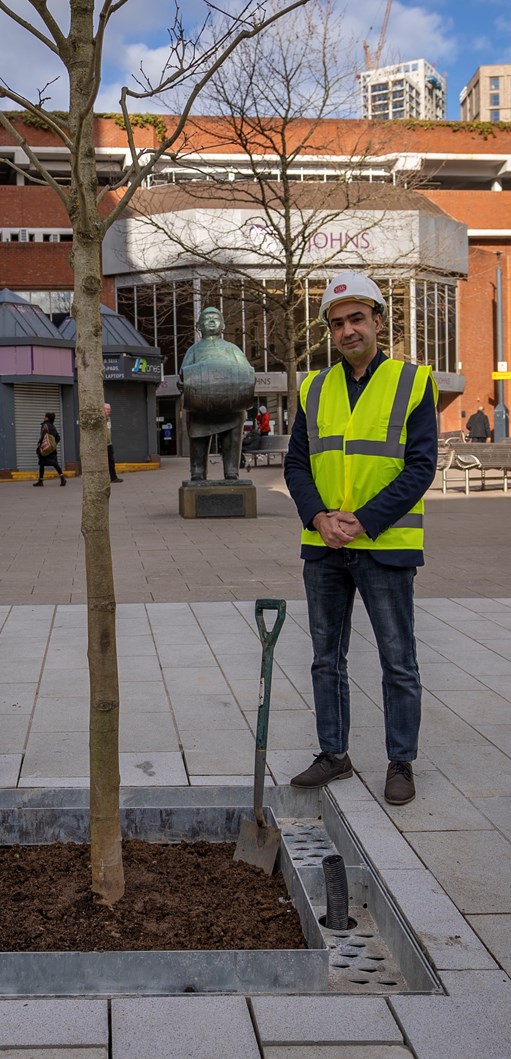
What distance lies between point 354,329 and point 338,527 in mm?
711

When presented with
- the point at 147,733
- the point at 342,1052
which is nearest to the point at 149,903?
the point at 342,1052

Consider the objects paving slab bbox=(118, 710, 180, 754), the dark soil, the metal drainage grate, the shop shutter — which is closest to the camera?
the metal drainage grate

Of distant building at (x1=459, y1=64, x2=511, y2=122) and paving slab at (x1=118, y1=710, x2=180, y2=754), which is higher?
distant building at (x1=459, y1=64, x2=511, y2=122)

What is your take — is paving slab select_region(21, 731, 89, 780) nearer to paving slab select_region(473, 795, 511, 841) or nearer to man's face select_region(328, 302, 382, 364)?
paving slab select_region(473, 795, 511, 841)

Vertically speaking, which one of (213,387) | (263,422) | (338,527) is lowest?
(338,527)

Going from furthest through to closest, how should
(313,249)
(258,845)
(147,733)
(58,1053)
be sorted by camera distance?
(313,249) → (147,733) → (258,845) → (58,1053)

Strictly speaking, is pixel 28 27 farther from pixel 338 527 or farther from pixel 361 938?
pixel 361 938

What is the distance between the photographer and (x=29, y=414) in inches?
1211

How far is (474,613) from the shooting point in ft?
28.1

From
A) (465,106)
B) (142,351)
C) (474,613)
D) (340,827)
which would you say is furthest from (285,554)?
(465,106)

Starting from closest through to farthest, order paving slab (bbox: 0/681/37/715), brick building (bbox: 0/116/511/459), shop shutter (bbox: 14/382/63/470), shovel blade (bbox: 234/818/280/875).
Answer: shovel blade (bbox: 234/818/280/875) → paving slab (bbox: 0/681/37/715) → shop shutter (bbox: 14/382/63/470) → brick building (bbox: 0/116/511/459)

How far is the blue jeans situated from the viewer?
13.8ft

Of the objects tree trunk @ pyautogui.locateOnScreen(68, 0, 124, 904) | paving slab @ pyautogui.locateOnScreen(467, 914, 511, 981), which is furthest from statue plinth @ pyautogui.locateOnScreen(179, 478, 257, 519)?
paving slab @ pyautogui.locateOnScreen(467, 914, 511, 981)

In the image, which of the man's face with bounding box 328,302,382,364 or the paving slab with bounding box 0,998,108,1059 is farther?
the man's face with bounding box 328,302,382,364
